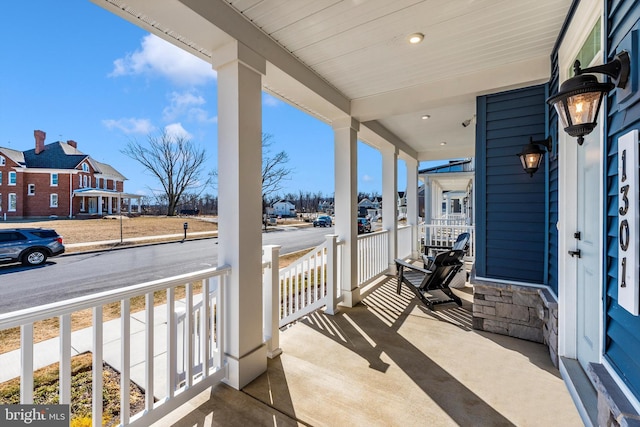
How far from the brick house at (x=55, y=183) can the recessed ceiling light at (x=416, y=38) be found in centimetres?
332

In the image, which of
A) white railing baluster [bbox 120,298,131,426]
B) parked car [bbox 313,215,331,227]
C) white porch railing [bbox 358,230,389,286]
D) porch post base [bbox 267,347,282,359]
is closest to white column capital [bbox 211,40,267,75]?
white railing baluster [bbox 120,298,131,426]

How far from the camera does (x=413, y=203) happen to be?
722cm

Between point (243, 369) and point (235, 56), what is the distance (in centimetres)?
243

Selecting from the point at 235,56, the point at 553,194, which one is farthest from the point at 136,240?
the point at 553,194

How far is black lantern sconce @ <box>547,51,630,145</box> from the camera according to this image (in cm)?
130

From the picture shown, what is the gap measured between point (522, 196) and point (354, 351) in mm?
2441

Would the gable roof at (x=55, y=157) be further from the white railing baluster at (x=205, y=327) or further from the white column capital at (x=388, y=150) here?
the white column capital at (x=388, y=150)

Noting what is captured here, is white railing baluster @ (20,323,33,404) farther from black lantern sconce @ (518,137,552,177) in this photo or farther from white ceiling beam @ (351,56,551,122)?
black lantern sconce @ (518,137,552,177)

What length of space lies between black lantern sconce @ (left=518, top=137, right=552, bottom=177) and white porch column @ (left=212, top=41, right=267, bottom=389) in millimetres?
2671

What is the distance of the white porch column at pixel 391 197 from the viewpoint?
18.0 ft

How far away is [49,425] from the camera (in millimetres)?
1398

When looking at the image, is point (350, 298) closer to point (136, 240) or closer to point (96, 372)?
point (96, 372)

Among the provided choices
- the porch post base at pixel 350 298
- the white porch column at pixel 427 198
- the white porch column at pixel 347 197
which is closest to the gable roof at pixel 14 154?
the white porch column at pixel 347 197

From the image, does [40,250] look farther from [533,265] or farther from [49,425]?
[533,265]
